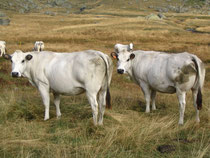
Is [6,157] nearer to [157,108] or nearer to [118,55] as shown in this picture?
[118,55]

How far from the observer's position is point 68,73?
7676 millimetres

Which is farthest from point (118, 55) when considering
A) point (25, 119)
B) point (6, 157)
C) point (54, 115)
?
point (6, 157)

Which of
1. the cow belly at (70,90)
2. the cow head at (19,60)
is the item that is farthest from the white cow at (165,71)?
the cow head at (19,60)

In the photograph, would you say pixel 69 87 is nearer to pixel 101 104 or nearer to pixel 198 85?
pixel 101 104

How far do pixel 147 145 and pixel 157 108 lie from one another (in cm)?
411

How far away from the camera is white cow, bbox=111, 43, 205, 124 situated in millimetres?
7938

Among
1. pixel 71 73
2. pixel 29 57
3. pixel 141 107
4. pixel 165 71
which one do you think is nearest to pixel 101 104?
pixel 71 73

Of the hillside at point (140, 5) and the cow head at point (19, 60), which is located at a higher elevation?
the hillside at point (140, 5)

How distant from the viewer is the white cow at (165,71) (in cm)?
794

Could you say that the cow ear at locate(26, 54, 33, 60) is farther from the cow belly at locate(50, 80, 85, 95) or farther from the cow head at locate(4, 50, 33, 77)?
the cow belly at locate(50, 80, 85, 95)

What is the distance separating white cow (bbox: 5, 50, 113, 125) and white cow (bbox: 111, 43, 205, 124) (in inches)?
73.0

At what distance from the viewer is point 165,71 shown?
8539 mm

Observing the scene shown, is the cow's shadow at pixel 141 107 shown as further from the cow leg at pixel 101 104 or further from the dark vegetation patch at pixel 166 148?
the dark vegetation patch at pixel 166 148

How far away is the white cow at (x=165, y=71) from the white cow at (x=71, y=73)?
1855 mm
